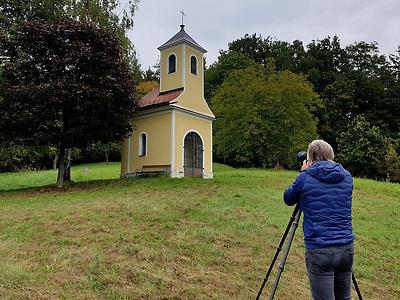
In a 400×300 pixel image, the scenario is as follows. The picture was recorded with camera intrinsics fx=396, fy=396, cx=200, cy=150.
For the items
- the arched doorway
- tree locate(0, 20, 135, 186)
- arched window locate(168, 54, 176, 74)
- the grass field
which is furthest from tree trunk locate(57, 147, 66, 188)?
arched window locate(168, 54, 176, 74)

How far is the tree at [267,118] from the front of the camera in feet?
101

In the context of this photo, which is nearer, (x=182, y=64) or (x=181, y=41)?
(x=182, y=64)

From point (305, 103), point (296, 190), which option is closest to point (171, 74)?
point (305, 103)

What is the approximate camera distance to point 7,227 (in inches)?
350

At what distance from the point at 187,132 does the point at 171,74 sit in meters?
3.53

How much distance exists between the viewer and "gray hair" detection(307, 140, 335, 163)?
395 centimetres

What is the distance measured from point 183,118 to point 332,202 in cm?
1727

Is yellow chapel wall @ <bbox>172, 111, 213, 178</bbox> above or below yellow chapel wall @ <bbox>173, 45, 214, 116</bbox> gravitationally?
below

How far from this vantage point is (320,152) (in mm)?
3963

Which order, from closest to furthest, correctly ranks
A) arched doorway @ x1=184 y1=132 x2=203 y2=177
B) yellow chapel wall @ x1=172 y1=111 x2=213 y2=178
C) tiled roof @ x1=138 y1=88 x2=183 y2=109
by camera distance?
yellow chapel wall @ x1=172 y1=111 x2=213 y2=178 < tiled roof @ x1=138 y1=88 x2=183 y2=109 < arched doorway @ x1=184 y1=132 x2=203 y2=177

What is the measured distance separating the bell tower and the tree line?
9.83m

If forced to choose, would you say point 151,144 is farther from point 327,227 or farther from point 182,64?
point 327,227

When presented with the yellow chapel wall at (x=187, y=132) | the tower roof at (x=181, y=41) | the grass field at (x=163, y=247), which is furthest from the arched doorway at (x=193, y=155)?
the grass field at (x=163, y=247)

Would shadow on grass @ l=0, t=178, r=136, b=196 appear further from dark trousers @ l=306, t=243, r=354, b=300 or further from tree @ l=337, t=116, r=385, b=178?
tree @ l=337, t=116, r=385, b=178
